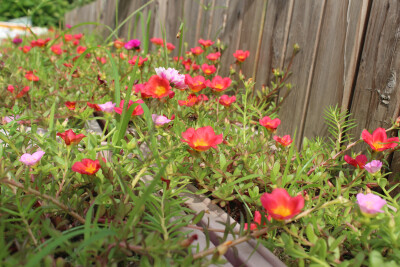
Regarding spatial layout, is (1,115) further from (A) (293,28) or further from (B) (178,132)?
(A) (293,28)

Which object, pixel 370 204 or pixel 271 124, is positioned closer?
pixel 370 204

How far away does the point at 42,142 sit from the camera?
117 cm

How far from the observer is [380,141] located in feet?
3.86

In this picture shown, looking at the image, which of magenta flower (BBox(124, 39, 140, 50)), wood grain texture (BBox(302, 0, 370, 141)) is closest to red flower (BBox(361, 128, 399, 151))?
wood grain texture (BBox(302, 0, 370, 141))

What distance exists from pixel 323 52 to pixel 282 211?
1.17 m

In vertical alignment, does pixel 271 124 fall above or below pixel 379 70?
below

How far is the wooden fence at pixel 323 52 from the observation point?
4.62 ft

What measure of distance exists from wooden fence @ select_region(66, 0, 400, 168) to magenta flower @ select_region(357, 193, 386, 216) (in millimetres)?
716

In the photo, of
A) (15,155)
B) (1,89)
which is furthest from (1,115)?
(1,89)

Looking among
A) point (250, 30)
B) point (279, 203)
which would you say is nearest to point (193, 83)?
point (279, 203)

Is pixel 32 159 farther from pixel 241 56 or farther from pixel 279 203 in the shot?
pixel 241 56

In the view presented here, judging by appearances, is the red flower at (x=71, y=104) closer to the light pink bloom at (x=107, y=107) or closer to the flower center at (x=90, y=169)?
the light pink bloom at (x=107, y=107)

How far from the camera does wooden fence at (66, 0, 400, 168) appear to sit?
1408mm

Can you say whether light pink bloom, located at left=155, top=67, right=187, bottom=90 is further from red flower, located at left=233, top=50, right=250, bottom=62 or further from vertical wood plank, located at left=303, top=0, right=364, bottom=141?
red flower, located at left=233, top=50, right=250, bottom=62
